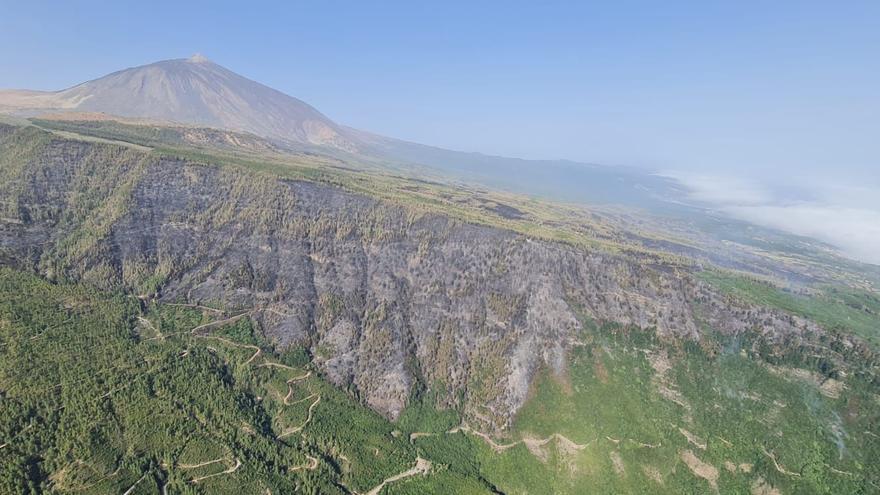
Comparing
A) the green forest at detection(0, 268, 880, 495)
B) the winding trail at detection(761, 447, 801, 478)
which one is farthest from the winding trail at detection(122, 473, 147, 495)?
the winding trail at detection(761, 447, 801, 478)

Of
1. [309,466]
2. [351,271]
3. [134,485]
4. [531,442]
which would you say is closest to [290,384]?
[309,466]

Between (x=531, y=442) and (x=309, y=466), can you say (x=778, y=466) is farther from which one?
(x=309, y=466)

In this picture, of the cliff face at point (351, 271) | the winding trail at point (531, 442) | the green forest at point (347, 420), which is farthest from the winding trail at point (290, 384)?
the winding trail at point (531, 442)

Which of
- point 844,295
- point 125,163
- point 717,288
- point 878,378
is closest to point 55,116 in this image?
point 125,163

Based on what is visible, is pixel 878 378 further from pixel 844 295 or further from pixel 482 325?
pixel 482 325

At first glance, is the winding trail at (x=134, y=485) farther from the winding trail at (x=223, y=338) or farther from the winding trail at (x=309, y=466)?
the winding trail at (x=223, y=338)
